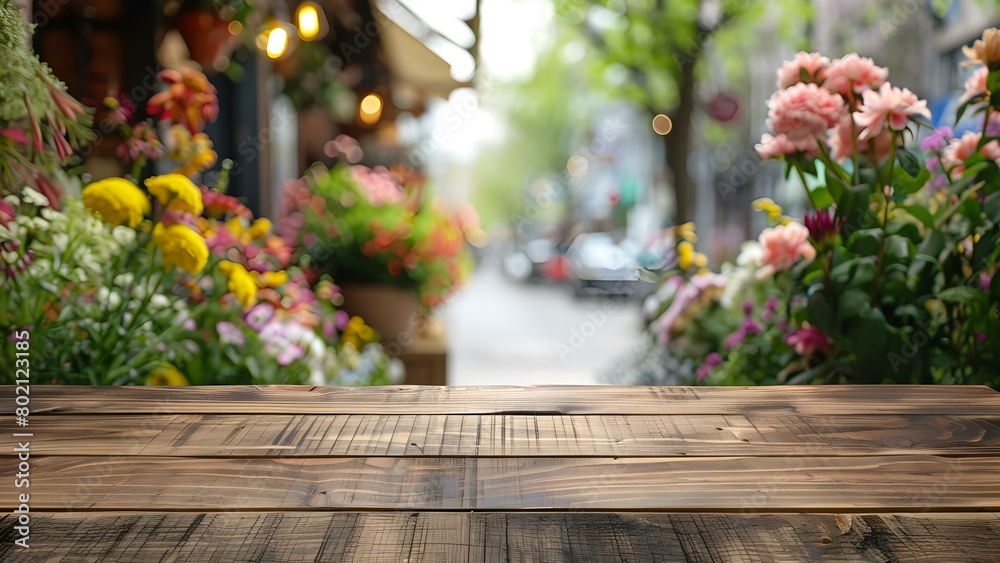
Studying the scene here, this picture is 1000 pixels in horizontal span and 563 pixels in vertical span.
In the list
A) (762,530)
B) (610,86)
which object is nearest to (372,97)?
(610,86)

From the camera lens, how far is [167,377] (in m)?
2.76

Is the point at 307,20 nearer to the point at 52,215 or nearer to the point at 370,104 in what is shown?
the point at 370,104

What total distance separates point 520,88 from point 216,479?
22.0 m

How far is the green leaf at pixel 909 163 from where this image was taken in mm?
2457

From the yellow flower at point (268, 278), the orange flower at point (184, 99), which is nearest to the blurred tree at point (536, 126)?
the yellow flower at point (268, 278)

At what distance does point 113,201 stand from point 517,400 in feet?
3.70

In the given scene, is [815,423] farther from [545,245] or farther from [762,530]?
[545,245]

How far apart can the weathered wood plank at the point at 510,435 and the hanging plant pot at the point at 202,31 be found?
3.31 metres

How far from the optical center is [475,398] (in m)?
1.59

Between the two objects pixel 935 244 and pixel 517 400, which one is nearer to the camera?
pixel 517 400

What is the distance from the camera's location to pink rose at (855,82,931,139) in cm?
238

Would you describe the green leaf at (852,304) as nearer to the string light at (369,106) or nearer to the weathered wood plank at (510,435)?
the weathered wood plank at (510,435)

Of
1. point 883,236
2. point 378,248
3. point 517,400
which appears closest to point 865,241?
point 883,236

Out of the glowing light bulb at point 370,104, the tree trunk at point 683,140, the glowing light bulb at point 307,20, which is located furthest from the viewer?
the tree trunk at point 683,140
